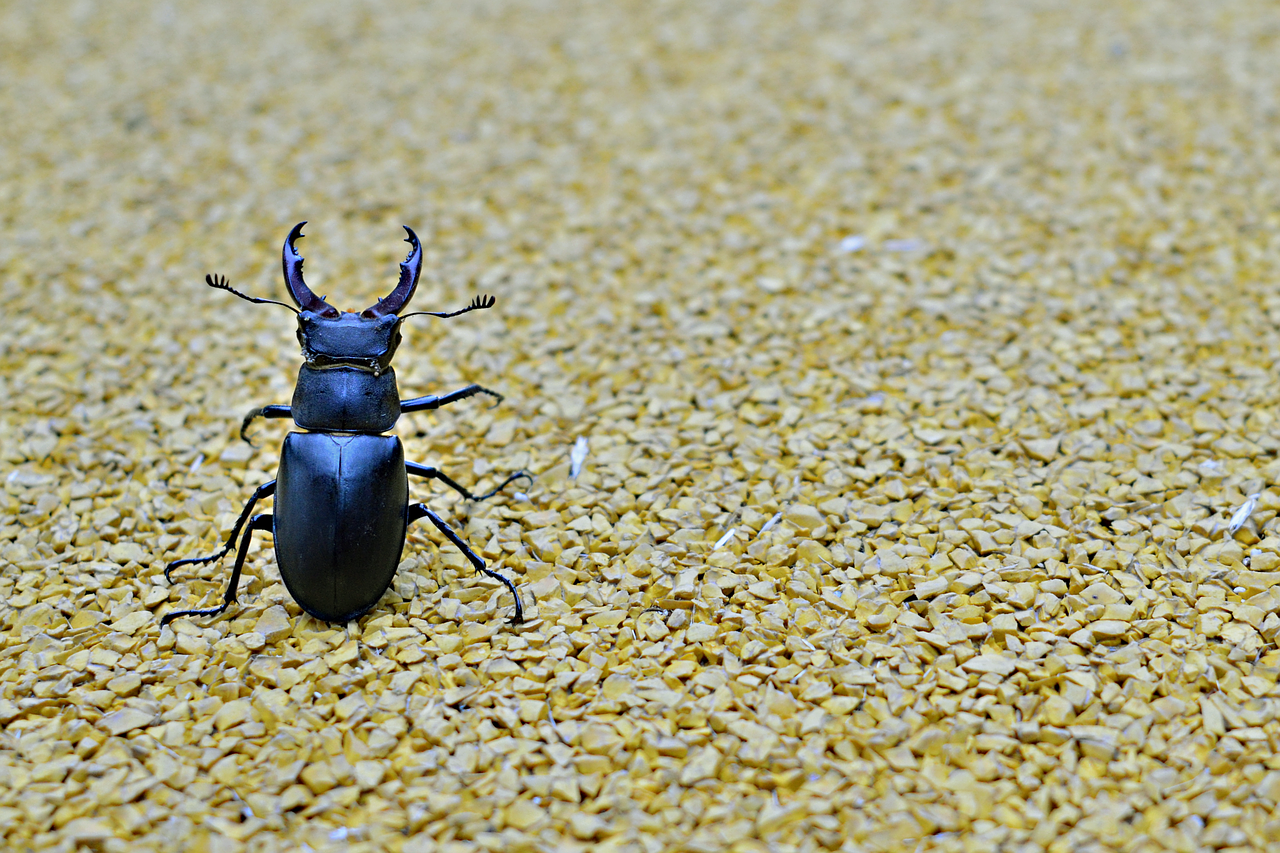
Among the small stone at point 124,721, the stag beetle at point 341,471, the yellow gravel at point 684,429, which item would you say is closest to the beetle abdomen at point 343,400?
the stag beetle at point 341,471

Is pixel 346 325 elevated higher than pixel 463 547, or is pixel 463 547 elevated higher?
pixel 346 325

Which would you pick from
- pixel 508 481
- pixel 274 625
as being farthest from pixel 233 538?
pixel 508 481

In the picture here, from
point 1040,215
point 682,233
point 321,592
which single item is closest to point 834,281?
point 682,233

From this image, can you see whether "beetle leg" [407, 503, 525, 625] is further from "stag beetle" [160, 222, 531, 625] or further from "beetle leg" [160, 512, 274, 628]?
"beetle leg" [160, 512, 274, 628]

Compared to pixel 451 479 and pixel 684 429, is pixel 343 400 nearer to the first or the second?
pixel 451 479

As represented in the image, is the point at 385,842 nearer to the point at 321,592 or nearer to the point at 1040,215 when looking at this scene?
the point at 321,592

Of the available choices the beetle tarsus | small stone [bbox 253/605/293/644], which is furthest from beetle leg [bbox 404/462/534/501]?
A: small stone [bbox 253/605/293/644]
